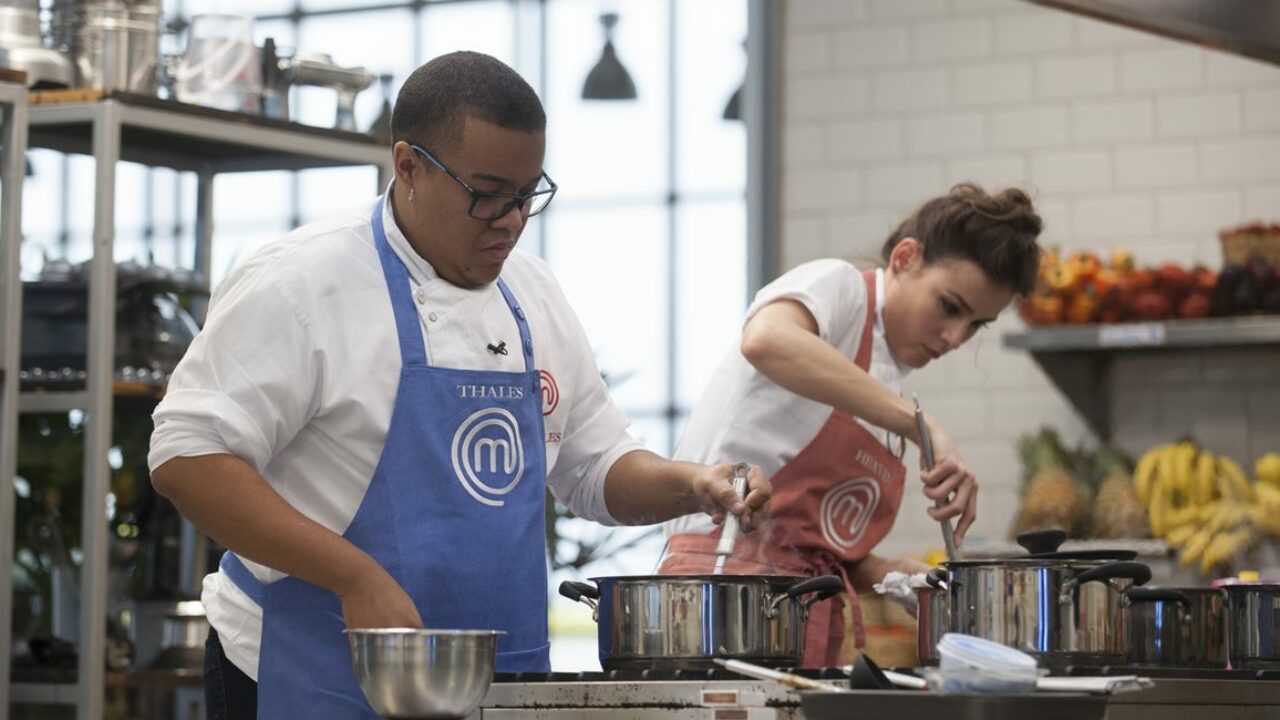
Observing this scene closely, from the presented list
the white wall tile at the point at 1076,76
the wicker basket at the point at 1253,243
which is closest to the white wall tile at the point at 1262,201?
the wicker basket at the point at 1253,243

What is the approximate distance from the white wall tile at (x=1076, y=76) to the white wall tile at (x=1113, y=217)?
366 mm

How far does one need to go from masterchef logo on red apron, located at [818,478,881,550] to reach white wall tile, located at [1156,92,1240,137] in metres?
3.10

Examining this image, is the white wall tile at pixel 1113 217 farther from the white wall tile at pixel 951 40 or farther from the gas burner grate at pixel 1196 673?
the gas burner grate at pixel 1196 673

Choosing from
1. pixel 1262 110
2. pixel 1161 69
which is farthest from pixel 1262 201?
pixel 1161 69

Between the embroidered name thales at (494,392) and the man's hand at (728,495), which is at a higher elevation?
the embroidered name thales at (494,392)

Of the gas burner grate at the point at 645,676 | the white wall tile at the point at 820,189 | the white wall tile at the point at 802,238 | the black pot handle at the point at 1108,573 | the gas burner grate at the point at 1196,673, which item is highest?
the white wall tile at the point at 820,189

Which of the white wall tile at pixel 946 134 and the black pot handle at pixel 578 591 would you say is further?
the white wall tile at pixel 946 134

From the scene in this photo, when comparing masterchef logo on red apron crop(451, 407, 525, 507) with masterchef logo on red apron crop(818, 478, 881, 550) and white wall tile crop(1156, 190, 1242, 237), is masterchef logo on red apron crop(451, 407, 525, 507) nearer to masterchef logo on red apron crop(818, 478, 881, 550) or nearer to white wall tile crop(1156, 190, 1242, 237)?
masterchef logo on red apron crop(818, 478, 881, 550)

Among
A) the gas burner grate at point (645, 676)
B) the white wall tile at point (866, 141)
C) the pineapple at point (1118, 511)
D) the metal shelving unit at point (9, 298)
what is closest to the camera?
the gas burner grate at point (645, 676)

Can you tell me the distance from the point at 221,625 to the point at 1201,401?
13.9 ft

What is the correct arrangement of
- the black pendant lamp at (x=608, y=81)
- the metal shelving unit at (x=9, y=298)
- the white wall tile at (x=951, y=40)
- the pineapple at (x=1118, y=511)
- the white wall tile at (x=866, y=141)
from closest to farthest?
the metal shelving unit at (x=9, y=298)
the pineapple at (x=1118, y=511)
the white wall tile at (x=951, y=40)
the white wall tile at (x=866, y=141)
the black pendant lamp at (x=608, y=81)

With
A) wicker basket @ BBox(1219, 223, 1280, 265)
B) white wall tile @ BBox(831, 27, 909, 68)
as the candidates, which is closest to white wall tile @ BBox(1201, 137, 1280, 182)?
wicker basket @ BBox(1219, 223, 1280, 265)

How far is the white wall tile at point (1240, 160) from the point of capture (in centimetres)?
593

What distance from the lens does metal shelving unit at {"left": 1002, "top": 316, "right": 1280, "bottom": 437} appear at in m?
5.44
